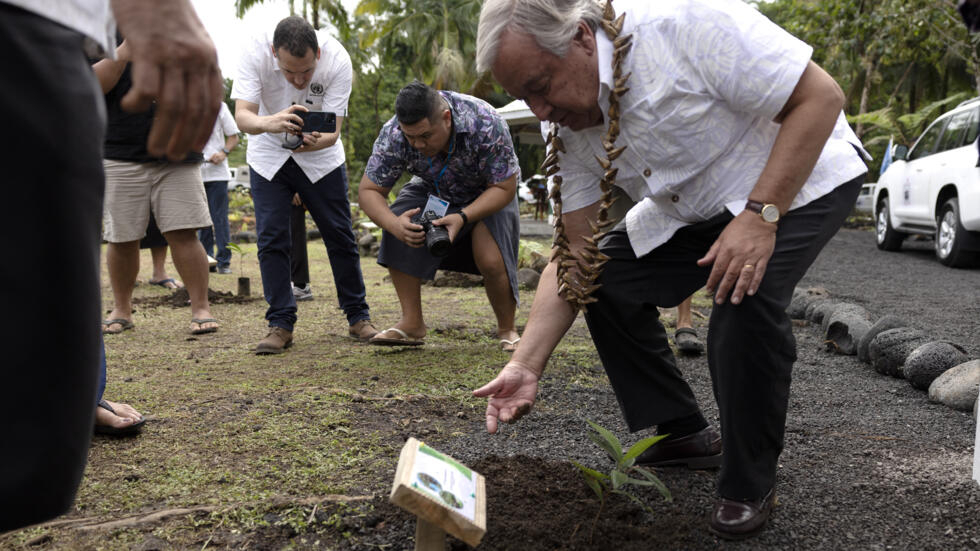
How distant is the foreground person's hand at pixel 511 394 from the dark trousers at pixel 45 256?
3.90 ft

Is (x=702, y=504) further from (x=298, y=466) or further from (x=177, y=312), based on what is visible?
(x=177, y=312)

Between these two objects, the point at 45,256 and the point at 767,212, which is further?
the point at 767,212

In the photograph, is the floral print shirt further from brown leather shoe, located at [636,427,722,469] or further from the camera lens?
brown leather shoe, located at [636,427,722,469]

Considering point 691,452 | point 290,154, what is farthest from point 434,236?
point 691,452

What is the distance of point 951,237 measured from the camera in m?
8.37

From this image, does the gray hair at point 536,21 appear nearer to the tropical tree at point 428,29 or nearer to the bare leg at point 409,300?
the bare leg at point 409,300

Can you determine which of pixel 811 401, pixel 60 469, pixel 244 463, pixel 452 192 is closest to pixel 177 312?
pixel 452 192

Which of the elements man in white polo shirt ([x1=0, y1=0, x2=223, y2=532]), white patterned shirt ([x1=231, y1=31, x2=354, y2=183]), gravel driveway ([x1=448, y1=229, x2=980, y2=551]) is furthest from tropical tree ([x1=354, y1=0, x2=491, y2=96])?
man in white polo shirt ([x1=0, y1=0, x2=223, y2=532])

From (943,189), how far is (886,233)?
2125 millimetres

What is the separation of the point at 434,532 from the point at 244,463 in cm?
114

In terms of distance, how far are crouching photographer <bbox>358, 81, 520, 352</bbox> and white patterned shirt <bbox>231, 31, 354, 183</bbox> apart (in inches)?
15.5

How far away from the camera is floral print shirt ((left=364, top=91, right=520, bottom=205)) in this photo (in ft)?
13.3

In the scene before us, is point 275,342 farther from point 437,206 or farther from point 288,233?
point 437,206

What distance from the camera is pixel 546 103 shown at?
207 centimetres
